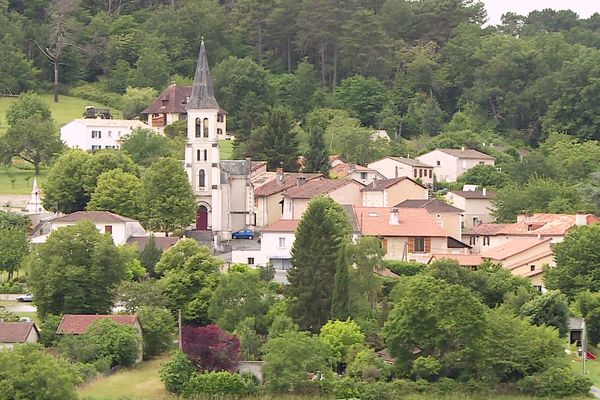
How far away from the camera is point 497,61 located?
99.4 meters

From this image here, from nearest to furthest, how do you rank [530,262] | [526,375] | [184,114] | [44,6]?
1. [526,375]
2. [530,262]
3. [184,114]
4. [44,6]

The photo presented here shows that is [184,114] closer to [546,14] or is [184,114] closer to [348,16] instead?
[348,16]

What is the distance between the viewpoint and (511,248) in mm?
63719

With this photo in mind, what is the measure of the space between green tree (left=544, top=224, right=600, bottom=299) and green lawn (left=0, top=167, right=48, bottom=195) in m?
26.5

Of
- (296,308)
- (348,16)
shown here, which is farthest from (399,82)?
(296,308)

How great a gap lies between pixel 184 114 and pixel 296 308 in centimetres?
3486

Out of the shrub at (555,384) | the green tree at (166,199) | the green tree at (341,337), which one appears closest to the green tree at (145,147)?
the green tree at (166,199)

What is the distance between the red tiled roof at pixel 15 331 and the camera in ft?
165

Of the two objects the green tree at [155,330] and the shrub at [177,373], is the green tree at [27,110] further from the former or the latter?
the shrub at [177,373]

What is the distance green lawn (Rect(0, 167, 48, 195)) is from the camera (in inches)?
2946

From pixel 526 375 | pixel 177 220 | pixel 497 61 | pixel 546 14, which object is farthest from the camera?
pixel 546 14

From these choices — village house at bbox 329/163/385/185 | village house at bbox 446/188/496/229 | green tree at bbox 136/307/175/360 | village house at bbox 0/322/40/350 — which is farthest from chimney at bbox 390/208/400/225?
village house at bbox 0/322/40/350

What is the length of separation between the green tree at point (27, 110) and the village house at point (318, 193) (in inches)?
742

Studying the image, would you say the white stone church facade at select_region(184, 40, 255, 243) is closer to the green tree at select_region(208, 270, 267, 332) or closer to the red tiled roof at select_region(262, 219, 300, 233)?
the red tiled roof at select_region(262, 219, 300, 233)
